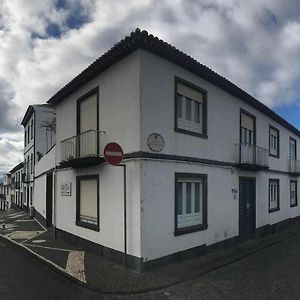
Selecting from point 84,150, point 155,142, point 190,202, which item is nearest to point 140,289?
point 155,142

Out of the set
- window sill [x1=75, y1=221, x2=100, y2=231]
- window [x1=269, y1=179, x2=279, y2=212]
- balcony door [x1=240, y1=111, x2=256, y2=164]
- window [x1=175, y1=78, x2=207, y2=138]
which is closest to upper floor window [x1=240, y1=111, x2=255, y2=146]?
balcony door [x1=240, y1=111, x2=256, y2=164]

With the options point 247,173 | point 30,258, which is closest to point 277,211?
point 247,173

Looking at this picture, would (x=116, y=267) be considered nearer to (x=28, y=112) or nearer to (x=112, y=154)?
(x=112, y=154)

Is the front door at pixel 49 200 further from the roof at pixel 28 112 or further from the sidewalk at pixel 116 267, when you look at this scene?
the roof at pixel 28 112

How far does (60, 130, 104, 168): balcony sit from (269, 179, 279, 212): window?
9452mm

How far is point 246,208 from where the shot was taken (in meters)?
13.8

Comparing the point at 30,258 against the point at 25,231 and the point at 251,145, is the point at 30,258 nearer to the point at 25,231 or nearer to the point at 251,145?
the point at 25,231

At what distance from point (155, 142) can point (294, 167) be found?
530 inches

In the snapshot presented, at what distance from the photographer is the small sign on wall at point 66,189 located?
12.4 meters

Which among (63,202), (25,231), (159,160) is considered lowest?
(25,231)

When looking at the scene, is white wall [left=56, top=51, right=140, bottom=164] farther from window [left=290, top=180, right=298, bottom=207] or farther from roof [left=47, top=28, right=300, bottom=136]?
window [left=290, top=180, right=298, bottom=207]

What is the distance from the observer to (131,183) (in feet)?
28.7

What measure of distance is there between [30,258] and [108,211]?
2634 mm

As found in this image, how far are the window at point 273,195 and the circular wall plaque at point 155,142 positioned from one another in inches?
359
